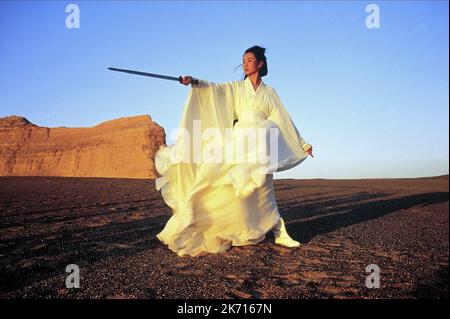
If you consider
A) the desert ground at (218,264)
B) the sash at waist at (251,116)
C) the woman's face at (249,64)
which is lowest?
the desert ground at (218,264)

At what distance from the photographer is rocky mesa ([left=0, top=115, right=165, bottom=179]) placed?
2594 inches

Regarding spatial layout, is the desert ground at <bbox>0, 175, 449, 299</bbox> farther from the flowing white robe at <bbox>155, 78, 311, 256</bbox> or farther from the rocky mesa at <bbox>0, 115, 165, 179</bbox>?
the rocky mesa at <bbox>0, 115, 165, 179</bbox>

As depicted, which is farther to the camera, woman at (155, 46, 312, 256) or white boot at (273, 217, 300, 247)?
white boot at (273, 217, 300, 247)

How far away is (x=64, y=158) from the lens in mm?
69562

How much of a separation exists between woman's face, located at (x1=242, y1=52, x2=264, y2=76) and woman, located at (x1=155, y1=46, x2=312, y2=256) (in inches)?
0.6

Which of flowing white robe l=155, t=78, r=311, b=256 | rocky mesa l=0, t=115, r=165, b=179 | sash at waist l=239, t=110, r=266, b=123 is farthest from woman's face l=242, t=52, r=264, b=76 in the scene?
rocky mesa l=0, t=115, r=165, b=179

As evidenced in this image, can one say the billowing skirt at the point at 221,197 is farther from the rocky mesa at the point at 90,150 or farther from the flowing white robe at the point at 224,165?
the rocky mesa at the point at 90,150

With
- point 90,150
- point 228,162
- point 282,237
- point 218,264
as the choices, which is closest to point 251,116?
point 228,162

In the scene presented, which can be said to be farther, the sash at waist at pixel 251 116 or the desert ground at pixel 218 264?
the sash at waist at pixel 251 116

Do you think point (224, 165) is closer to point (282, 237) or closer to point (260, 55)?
point (282, 237)

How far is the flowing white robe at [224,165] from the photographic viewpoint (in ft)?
17.5

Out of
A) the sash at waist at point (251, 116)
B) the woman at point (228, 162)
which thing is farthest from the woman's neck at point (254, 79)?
the sash at waist at point (251, 116)

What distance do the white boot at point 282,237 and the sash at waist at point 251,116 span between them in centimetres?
167

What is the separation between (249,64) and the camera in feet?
19.9
